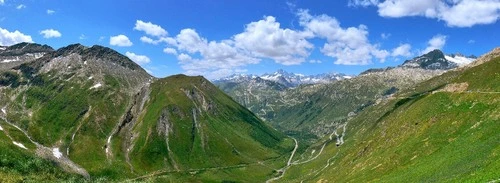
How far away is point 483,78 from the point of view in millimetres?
150625

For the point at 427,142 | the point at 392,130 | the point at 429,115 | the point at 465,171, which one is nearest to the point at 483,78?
the point at 429,115

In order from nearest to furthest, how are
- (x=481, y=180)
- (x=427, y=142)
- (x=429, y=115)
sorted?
(x=481, y=180), (x=427, y=142), (x=429, y=115)

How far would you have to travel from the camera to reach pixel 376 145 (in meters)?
172

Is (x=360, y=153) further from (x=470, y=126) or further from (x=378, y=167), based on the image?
(x=470, y=126)

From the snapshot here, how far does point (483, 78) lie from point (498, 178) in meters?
110

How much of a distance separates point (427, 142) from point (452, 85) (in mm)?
56472

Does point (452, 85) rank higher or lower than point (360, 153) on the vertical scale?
higher

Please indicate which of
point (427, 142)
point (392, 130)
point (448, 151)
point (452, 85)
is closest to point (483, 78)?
point (452, 85)

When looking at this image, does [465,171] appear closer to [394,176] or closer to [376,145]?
[394,176]

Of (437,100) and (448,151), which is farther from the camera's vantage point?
(437,100)

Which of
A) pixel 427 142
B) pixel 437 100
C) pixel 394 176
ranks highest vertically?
pixel 437 100

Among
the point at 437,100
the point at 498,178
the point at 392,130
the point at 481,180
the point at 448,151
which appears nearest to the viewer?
the point at 498,178

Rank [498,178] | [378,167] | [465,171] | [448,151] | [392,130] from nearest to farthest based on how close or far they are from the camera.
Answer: [498,178] < [465,171] < [448,151] < [378,167] < [392,130]

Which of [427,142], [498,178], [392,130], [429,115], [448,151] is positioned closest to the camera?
[498,178]
